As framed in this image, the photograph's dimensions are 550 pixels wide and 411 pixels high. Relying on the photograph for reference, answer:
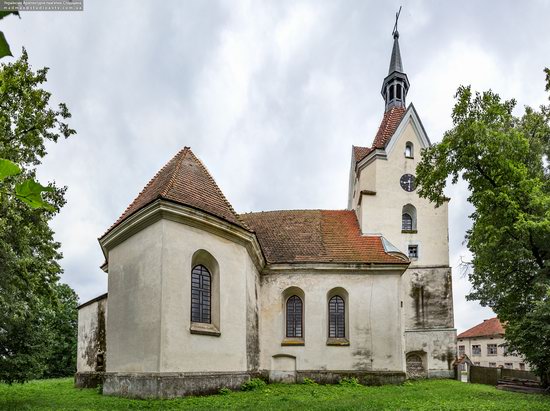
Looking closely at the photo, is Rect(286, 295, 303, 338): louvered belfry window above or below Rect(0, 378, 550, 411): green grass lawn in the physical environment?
above

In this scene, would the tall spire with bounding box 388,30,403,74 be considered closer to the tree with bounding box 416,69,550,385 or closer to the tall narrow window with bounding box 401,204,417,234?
the tall narrow window with bounding box 401,204,417,234

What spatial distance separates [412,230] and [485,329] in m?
42.6

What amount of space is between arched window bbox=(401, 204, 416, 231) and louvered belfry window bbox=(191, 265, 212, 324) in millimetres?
13145

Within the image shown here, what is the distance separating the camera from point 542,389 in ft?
55.3

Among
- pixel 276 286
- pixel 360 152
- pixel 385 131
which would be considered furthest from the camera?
pixel 360 152

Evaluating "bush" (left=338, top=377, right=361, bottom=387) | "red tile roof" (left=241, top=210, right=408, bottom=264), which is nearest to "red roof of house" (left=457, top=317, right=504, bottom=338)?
"red tile roof" (left=241, top=210, right=408, bottom=264)

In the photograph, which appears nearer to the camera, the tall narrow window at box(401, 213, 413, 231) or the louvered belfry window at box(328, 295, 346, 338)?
the louvered belfry window at box(328, 295, 346, 338)

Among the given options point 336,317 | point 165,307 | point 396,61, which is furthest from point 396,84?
point 165,307

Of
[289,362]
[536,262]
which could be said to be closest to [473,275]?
[536,262]

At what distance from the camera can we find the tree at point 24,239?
11969mm

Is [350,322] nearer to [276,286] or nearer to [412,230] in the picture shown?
[276,286]

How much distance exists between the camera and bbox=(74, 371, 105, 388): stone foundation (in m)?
16.9

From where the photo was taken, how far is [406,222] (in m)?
24.2

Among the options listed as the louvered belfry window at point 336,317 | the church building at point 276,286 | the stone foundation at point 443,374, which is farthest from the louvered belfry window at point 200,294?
the stone foundation at point 443,374
